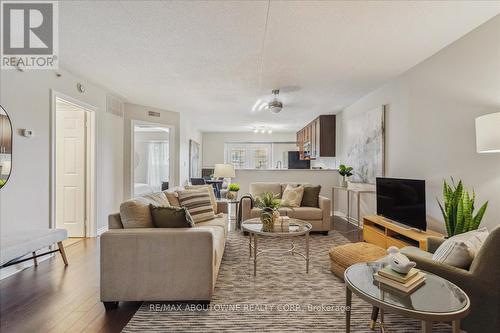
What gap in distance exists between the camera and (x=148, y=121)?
18.0 ft

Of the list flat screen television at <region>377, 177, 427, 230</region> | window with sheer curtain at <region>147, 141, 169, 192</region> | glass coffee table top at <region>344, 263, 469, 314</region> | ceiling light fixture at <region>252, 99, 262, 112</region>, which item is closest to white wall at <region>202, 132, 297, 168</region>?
window with sheer curtain at <region>147, 141, 169, 192</region>

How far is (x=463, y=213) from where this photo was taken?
2258 mm

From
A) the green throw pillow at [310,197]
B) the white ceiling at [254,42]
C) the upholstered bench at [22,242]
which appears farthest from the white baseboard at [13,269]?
the green throw pillow at [310,197]

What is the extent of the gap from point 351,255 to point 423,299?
3.73 ft

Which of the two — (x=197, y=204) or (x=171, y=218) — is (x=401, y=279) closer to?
(x=171, y=218)

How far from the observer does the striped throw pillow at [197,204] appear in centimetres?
316

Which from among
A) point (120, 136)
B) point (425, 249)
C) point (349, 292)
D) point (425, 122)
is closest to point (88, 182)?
point (120, 136)

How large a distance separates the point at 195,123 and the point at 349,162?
4606 mm

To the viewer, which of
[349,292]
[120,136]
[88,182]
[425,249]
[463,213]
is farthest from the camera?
[120,136]

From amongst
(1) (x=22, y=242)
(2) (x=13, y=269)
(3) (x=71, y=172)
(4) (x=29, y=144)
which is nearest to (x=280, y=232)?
(1) (x=22, y=242)

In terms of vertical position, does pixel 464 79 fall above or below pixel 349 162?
above

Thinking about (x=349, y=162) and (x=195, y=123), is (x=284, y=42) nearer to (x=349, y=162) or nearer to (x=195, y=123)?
(x=349, y=162)

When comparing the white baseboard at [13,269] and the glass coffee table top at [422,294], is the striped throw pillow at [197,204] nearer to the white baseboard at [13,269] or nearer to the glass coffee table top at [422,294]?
the white baseboard at [13,269]

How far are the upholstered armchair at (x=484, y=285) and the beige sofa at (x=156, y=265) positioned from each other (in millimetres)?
1731
